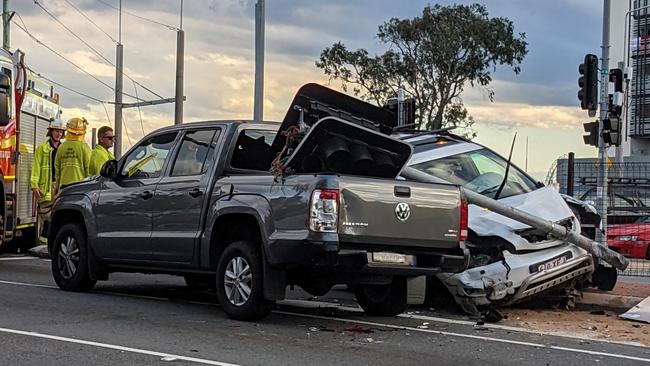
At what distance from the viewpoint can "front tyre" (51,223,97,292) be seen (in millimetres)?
9828

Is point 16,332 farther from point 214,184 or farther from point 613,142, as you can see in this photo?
point 613,142

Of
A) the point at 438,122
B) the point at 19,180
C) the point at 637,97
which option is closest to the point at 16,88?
the point at 19,180

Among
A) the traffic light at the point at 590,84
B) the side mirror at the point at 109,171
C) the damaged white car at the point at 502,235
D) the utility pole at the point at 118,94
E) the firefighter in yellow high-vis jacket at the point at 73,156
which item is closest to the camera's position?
the damaged white car at the point at 502,235

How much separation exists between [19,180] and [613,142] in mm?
10418

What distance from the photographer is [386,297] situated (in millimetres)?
8836

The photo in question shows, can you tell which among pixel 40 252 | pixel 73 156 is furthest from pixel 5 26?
pixel 73 156

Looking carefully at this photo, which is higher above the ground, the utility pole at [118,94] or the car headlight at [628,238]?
the utility pole at [118,94]

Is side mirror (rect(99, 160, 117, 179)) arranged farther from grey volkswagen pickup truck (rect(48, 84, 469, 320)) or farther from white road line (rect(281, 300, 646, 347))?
white road line (rect(281, 300, 646, 347))

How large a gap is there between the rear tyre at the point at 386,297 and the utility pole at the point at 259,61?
306 inches

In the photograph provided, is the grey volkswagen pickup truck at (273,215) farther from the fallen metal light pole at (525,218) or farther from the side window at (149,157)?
the fallen metal light pole at (525,218)

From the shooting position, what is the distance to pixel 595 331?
337 inches

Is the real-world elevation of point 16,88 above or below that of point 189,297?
above

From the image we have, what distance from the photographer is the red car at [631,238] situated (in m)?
17.4

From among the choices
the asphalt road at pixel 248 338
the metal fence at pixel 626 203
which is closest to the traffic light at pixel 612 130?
the metal fence at pixel 626 203
